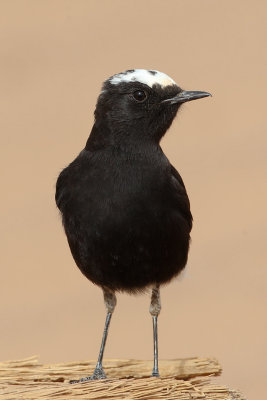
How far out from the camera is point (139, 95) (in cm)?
451

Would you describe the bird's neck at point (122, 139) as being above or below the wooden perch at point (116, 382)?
above

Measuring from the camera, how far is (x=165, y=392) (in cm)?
365

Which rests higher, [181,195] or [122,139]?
[122,139]

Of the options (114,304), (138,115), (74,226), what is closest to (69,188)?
(74,226)

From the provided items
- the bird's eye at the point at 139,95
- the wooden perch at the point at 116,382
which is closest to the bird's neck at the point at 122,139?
the bird's eye at the point at 139,95

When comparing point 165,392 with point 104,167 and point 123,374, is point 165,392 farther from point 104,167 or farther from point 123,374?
point 104,167

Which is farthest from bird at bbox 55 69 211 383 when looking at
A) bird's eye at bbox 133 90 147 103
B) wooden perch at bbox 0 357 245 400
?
wooden perch at bbox 0 357 245 400

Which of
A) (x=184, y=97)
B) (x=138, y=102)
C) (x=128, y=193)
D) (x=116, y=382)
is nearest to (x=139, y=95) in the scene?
(x=138, y=102)

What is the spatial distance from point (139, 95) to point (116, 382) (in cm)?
153

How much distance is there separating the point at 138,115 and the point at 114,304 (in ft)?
3.74

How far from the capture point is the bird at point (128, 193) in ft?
14.3

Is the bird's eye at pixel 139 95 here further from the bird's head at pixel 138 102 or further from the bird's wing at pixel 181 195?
the bird's wing at pixel 181 195

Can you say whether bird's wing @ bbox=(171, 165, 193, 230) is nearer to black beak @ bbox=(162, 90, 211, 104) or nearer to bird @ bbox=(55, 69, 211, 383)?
bird @ bbox=(55, 69, 211, 383)

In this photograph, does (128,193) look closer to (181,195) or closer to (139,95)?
(181,195)
